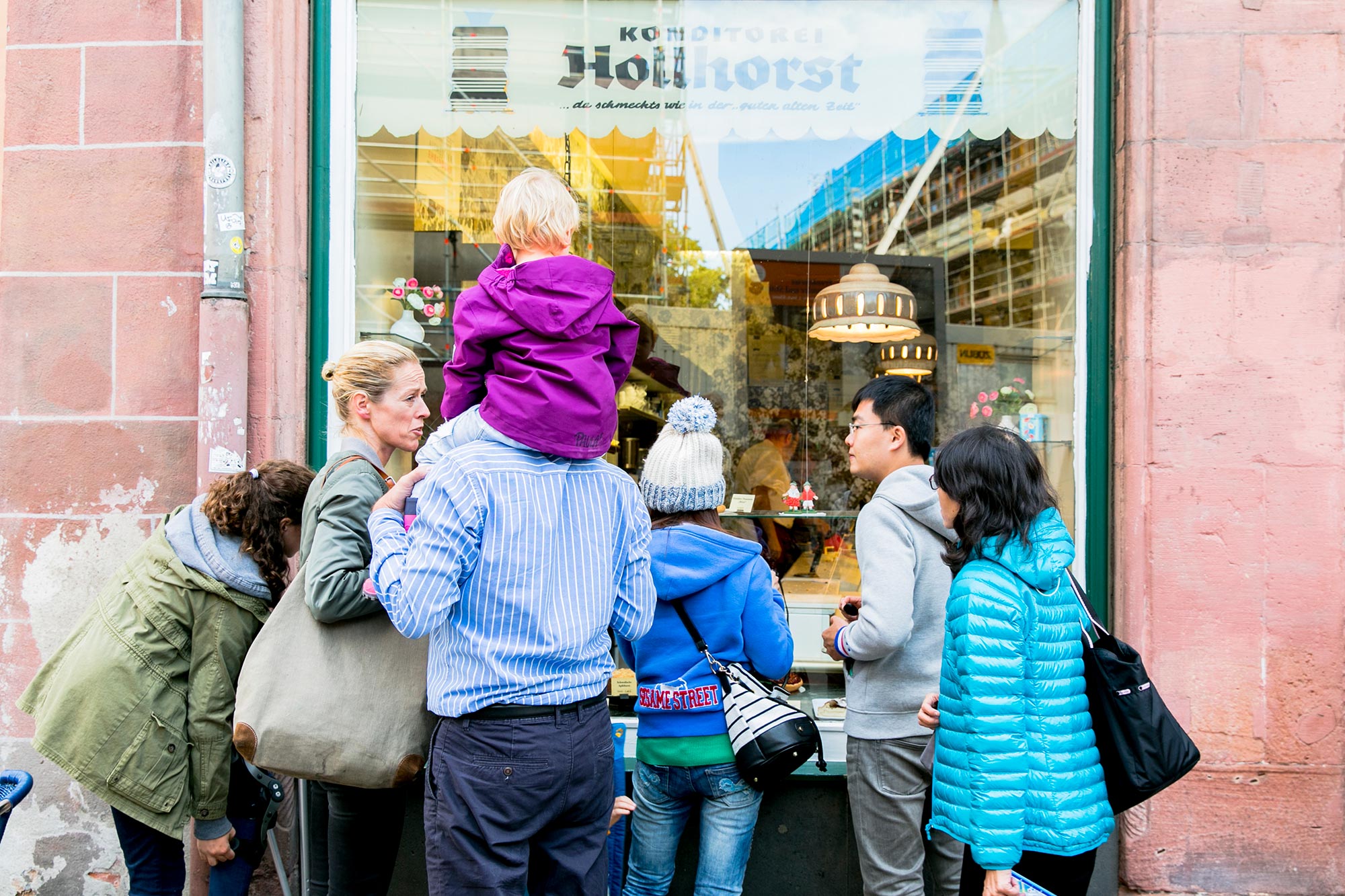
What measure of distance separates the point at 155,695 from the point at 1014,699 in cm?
222

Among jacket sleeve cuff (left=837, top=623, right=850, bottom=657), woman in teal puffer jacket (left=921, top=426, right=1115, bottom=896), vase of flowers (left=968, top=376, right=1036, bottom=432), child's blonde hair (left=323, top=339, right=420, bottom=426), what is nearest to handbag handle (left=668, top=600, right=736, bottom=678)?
jacket sleeve cuff (left=837, top=623, right=850, bottom=657)

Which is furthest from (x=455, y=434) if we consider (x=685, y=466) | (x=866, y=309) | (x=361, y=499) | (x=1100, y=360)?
(x=866, y=309)

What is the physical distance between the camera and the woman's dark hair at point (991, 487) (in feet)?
7.57

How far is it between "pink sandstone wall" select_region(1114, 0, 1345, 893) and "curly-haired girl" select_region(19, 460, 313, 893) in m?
2.95

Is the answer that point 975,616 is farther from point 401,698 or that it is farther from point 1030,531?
point 401,698

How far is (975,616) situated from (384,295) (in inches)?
124

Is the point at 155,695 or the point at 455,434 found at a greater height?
the point at 455,434

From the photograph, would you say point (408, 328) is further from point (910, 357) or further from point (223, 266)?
point (910, 357)

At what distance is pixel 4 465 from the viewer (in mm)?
3643

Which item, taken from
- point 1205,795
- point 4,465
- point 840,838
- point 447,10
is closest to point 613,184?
point 447,10

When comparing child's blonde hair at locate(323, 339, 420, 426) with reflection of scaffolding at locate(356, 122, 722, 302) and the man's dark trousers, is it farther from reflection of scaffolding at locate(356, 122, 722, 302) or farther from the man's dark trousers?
reflection of scaffolding at locate(356, 122, 722, 302)

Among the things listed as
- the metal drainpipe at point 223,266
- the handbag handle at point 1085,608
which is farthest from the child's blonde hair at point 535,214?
the metal drainpipe at point 223,266

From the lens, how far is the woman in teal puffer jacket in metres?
2.19

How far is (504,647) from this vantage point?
2.15m
